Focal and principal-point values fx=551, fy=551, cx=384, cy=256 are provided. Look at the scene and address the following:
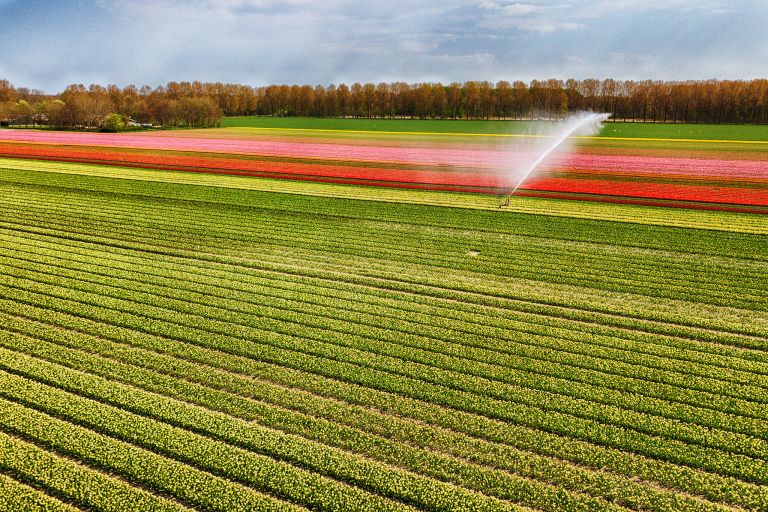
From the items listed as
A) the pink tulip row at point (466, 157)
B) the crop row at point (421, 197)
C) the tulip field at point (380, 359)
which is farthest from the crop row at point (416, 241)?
the pink tulip row at point (466, 157)

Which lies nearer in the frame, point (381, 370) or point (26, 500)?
point (26, 500)

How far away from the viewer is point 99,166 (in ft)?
129

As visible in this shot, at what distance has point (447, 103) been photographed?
126 meters

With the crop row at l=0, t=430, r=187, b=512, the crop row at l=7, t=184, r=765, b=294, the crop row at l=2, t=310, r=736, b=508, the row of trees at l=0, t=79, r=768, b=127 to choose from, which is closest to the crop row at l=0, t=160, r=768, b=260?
the crop row at l=7, t=184, r=765, b=294

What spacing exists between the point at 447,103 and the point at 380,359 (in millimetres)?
121666

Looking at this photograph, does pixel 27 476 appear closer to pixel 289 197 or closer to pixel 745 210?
pixel 289 197

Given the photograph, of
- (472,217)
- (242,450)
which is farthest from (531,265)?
(242,450)

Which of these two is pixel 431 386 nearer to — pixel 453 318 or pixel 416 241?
pixel 453 318

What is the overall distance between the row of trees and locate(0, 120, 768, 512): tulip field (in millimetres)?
80627

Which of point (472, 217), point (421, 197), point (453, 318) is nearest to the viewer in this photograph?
point (453, 318)

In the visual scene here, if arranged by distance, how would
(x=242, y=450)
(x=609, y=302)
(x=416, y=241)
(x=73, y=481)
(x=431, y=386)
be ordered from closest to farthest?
(x=73, y=481) → (x=242, y=450) → (x=431, y=386) → (x=609, y=302) → (x=416, y=241)

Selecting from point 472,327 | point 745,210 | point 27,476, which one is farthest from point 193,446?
point 745,210

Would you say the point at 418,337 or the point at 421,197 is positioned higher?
the point at 421,197

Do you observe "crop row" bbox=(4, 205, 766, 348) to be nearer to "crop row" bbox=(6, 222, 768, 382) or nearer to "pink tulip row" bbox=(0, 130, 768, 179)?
"crop row" bbox=(6, 222, 768, 382)
